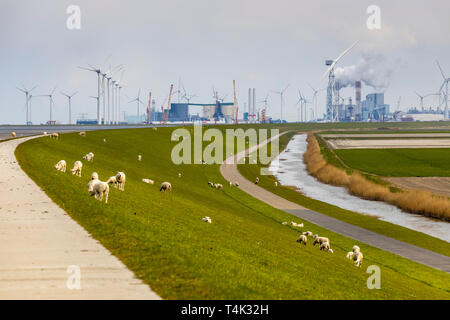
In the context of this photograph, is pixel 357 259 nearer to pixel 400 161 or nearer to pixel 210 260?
pixel 210 260

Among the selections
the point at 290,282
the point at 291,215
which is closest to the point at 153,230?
the point at 290,282

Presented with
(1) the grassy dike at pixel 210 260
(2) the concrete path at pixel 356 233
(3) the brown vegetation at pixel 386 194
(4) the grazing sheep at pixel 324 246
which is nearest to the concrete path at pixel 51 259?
(1) the grassy dike at pixel 210 260

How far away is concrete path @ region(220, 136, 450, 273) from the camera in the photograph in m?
49.0

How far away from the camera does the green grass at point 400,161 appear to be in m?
122

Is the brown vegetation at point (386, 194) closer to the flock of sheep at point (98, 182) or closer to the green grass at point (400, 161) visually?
the green grass at point (400, 161)

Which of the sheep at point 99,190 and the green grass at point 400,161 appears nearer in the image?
the sheep at point 99,190

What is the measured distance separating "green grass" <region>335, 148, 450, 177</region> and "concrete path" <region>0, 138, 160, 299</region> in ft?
329

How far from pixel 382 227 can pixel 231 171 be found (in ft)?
195

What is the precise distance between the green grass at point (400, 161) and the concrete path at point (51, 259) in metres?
100

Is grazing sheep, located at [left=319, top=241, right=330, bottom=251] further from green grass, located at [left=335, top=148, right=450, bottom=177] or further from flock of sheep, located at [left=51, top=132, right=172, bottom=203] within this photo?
green grass, located at [left=335, top=148, right=450, bottom=177]

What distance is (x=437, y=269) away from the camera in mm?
44625

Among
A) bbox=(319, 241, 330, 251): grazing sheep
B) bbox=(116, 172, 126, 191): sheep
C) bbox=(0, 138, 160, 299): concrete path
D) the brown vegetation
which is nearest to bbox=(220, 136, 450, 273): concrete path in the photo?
bbox=(319, 241, 330, 251): grazing sheep
